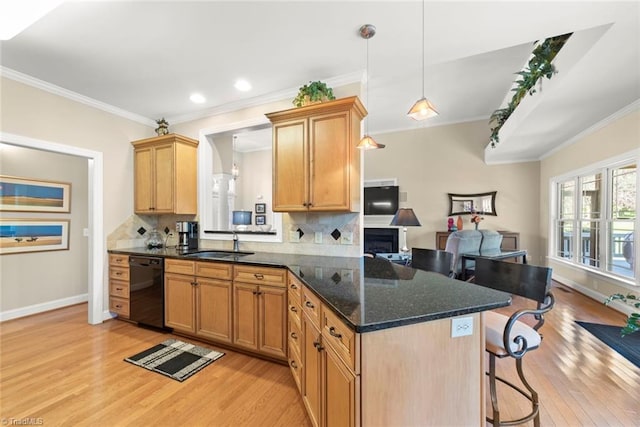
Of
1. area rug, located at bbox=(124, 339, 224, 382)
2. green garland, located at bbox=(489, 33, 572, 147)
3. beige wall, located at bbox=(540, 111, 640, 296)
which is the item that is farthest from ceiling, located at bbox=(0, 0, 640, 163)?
area rug, located at bbox=(124, 339, 224, 382)

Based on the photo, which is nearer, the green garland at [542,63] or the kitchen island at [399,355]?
the kitchen island at [399,355]

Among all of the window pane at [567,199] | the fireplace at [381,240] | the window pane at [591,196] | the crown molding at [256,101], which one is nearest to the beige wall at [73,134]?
the crown molding at [256,101]

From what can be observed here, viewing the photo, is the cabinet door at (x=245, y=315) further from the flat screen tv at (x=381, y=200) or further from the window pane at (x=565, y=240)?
the window pane at (x=565, y=240)

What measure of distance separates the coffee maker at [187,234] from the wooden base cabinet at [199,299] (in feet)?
2.22

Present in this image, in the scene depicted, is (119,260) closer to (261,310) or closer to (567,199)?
(261,310)

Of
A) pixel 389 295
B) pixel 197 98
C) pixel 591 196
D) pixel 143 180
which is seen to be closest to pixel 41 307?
pixel 143 180

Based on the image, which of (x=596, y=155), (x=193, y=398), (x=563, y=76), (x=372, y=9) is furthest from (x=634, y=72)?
(x=193, y=398)

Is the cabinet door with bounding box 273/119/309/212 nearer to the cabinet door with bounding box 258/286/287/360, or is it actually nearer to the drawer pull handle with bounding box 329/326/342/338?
the cabinet door with bounding box 258/286/287/360

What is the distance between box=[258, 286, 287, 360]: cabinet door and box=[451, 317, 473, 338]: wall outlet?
1.44 m

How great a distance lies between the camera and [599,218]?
13.8 ft

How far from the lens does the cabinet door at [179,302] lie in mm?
2836

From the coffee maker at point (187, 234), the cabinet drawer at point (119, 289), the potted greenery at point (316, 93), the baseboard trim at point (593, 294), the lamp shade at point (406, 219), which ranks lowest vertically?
the baseboard trim at point (593, 294)

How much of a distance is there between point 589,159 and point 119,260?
23.0ft

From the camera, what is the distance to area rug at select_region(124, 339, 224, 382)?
2297mm
